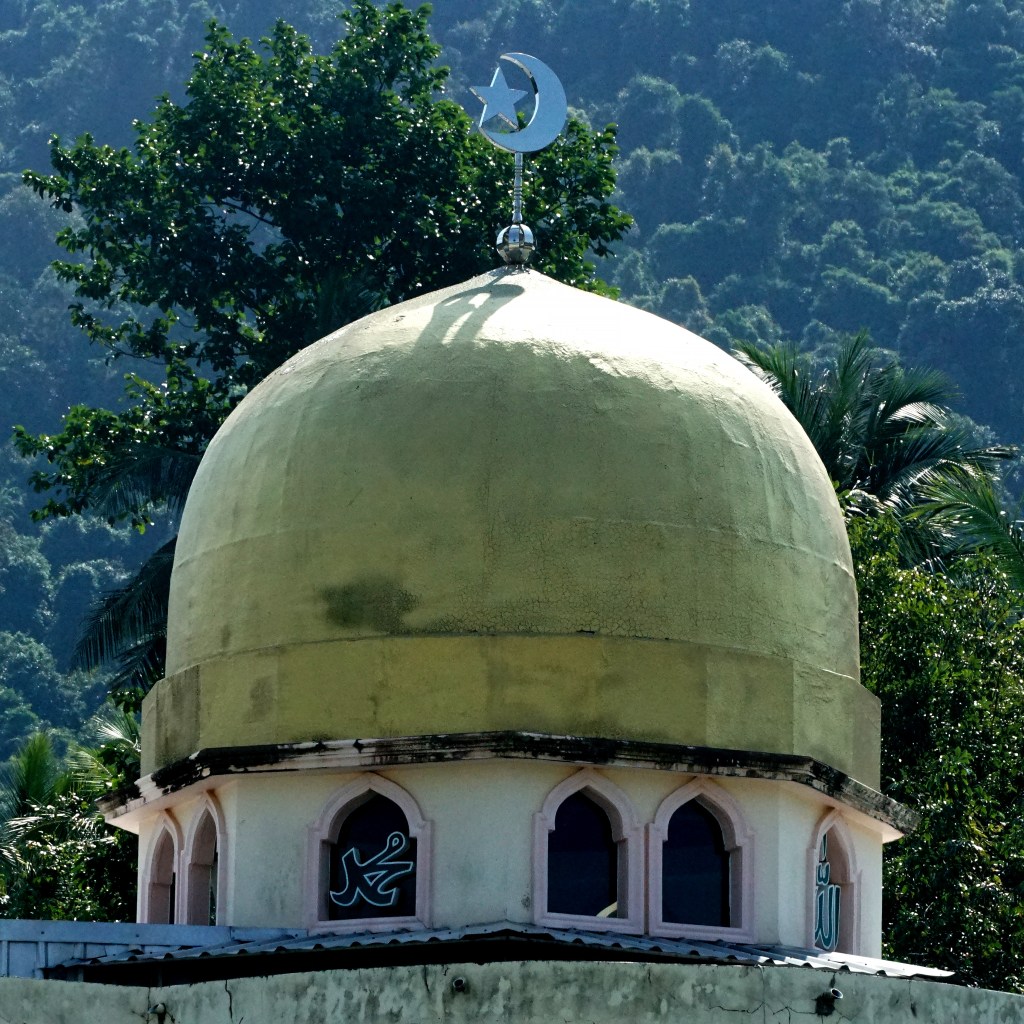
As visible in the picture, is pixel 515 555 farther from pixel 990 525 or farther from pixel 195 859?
pixel 990 525

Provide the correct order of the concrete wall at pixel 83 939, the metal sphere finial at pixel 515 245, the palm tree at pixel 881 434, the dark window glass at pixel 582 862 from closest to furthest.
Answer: the concrete wall at pixel 83 939 → the dark window glass at pixel 582 862 → the metal sphere finial at pixel 515 245 → the palm tree at pixel 881 434

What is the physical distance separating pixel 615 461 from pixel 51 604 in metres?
52.0

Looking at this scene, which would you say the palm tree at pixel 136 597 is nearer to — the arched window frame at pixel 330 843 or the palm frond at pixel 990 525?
the palm frond at pixel 990 525

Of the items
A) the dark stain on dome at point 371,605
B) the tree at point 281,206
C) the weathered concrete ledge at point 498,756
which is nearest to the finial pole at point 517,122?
the dark stain on dome at point 371,605

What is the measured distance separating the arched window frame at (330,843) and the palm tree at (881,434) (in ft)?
43.9

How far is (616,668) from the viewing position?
17344 mm

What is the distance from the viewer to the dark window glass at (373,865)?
56.1 feet

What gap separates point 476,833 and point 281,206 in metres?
20.2

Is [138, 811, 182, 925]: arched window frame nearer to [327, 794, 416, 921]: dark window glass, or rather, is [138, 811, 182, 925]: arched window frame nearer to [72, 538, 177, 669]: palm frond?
[327, 794, 416, 921]: dark window glass

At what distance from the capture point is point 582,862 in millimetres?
17109

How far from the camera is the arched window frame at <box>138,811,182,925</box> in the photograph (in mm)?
18516

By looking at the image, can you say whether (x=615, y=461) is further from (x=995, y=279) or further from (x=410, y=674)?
(x=995, y=279)

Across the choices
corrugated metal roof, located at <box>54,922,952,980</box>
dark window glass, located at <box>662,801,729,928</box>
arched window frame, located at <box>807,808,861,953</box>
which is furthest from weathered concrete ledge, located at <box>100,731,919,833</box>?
corrugated metal roof, located at <box>54,922,952,980</box>

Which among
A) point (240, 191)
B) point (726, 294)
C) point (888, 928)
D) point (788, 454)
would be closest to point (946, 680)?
point (888, 928)
